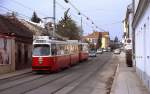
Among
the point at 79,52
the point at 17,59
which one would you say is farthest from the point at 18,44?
the point at 79,52

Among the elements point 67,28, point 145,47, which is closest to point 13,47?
point 145,47

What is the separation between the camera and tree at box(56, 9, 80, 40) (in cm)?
9744

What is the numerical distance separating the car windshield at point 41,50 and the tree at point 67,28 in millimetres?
58367

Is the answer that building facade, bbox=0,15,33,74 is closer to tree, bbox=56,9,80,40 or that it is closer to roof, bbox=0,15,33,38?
roof, bbox=0,15,33,38

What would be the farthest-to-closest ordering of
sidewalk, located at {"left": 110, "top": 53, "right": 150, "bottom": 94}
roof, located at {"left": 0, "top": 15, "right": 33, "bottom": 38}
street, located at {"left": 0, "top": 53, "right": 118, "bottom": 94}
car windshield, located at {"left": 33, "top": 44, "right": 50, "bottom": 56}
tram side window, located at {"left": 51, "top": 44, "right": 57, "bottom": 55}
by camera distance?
roof, located at {"left": 0, "top": 15, "right": 33, "bottom": 38} < tram side window, located at {"left": 51, "top": 44, "right": 57, "bottom": 55} < car windshield, located at {"left": 33, "top": 44, "right": 50, "bottom": 56} < street, located at {"left": 0, "top": 53, "right": 118, "bottom": 94} < sidewalk, located at {"left": 110, "top": 53, "right": 150, "bottom": 94}

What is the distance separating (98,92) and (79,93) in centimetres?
130

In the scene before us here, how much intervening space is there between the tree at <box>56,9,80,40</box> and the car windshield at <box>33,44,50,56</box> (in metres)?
58.4

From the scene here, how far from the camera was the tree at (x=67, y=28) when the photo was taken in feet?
320

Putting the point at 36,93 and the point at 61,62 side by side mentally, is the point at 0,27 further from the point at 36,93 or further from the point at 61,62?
the point at 36,93

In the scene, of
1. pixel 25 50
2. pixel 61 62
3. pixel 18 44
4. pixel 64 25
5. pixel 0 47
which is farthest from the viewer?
pixel 64 25

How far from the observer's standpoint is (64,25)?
9812 cm

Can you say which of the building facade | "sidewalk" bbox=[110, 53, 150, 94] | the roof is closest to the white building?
"sidewalk" bbox=[110, 53, 150, 94]

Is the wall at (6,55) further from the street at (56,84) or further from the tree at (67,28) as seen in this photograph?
the tree at (67,28)

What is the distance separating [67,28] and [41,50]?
62.5m
